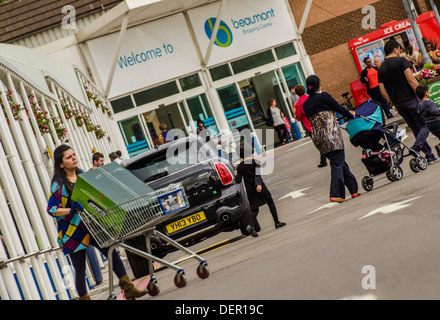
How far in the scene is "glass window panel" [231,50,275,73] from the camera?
94.0 feet

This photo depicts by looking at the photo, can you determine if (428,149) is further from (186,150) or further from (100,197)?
(100,197)

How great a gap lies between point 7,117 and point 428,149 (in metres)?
6.28

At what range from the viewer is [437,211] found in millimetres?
7297

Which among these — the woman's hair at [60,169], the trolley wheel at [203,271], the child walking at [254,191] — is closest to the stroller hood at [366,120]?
the child walking at [254,191]

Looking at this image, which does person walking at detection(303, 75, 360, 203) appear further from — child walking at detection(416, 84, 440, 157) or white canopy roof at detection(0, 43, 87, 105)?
white canopy roof at detection(0, 43, 87, 105)

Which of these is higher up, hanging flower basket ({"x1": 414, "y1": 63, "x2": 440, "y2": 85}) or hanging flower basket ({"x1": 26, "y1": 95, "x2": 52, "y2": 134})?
hanging flower basket ({"x1": 26, "y1": 95, "x2": 52, "y2": 134})

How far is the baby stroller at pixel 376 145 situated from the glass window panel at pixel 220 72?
17.3 m

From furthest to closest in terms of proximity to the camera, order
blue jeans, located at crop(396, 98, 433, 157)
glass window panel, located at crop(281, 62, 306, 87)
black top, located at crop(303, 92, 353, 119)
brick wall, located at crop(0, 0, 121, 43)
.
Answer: glass window panel, located at crop(281, 62, 306, 87) < brick wall, located at crop(0, 0, 121, 43) < blue jeans, located at crop(396, 98, 433, 157) < black top, located at crop(303, 92, 353, 119)

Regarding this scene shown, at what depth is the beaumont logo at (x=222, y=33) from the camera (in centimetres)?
2808

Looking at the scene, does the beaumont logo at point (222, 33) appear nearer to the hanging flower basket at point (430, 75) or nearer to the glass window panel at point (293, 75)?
the glass window panel at point (293, 75)

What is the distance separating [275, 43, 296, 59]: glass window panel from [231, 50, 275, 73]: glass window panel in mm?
317

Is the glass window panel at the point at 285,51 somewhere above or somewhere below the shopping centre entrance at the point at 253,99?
above

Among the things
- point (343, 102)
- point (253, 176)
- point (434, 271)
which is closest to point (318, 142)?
point (253, 176)

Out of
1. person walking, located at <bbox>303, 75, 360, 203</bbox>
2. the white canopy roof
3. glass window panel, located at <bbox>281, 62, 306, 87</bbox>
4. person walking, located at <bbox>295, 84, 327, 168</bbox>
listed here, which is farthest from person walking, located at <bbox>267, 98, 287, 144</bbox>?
person walking, located at <bbox>303, 75, 360, 203</bbox>
